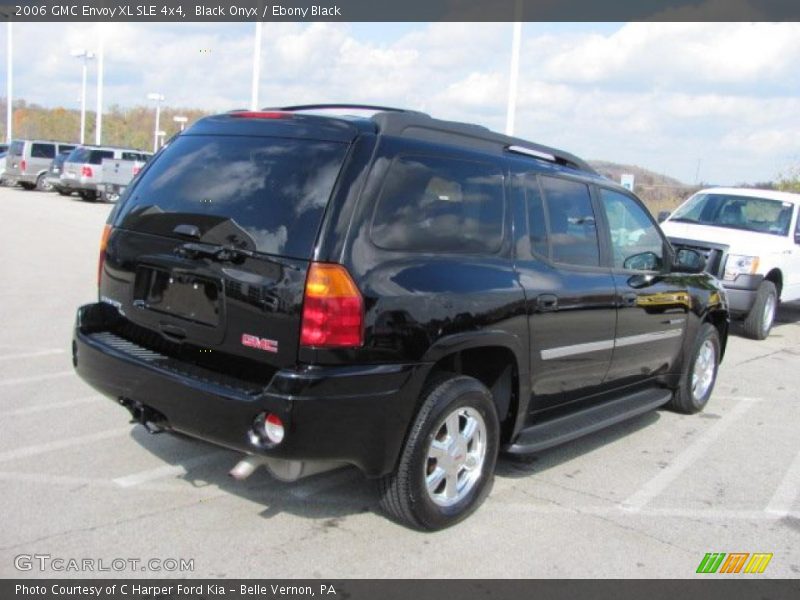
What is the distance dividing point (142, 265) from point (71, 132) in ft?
333

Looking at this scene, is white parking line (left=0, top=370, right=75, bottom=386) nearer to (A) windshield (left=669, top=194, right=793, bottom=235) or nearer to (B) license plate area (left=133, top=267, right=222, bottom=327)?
(B) license plate area (left=133, top=267, right=222, bottom=327)

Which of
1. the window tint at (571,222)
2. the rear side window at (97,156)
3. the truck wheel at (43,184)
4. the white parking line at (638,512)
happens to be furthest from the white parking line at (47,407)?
the truck wheel at (43,184)

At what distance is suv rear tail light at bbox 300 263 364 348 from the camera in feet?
10.8

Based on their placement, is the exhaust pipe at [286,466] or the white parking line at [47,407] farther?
the white parking line at [47,407]

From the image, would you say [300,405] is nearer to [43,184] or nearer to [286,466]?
[286,466]

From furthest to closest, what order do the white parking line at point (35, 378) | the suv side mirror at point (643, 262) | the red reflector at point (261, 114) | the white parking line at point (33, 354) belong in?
the white parking line at point (33, 354) → the white parking line at point (35, 378) → the suv side mirror at point (643, 262) → the red reflector at point (261, 114)

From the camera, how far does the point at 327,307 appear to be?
328 cm

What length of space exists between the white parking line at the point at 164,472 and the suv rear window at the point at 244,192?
1365mm

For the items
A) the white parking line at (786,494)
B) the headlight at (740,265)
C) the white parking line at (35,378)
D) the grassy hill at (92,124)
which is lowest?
the white parking line at (786,494)

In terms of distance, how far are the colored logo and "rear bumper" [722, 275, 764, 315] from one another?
248 inches

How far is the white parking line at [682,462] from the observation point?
452cm

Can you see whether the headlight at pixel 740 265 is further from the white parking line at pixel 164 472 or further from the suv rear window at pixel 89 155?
the suv rear window at pixel 89 155

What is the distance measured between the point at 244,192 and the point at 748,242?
8.09 meters

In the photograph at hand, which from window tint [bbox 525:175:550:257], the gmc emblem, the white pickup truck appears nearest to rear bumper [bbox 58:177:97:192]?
the white pickup truck
